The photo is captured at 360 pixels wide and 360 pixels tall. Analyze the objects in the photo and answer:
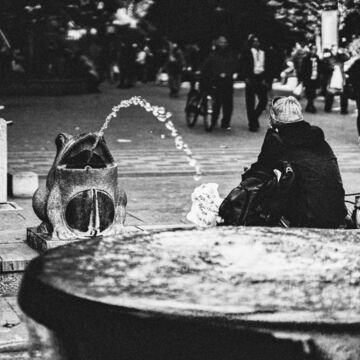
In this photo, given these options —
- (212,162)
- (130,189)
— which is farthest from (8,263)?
(212,162)

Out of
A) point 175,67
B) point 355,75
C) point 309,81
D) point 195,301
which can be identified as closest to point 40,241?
point 195,301

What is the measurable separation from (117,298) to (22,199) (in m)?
8.89

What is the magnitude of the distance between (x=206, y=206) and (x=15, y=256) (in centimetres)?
141

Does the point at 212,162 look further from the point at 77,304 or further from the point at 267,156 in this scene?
the point at 77,304

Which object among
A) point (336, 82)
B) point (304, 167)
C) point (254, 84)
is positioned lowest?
point (336, 82)

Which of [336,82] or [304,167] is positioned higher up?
[304,167]

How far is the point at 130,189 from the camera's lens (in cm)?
1235

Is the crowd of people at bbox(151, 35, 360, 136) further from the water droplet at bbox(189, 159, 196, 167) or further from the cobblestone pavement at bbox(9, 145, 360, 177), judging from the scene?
the water droplet at bbox(189, 159, 196, 167)

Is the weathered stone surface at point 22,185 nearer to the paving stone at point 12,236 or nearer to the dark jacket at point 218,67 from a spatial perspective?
the paving stone at point 12,236

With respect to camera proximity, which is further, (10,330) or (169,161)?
(169,161)

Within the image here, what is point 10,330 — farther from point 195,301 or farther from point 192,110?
point 192,110

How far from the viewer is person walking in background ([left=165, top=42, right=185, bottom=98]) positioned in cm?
3372

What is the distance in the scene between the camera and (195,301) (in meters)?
2.86

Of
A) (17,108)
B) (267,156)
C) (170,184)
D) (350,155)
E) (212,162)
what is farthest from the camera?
(17,108)
